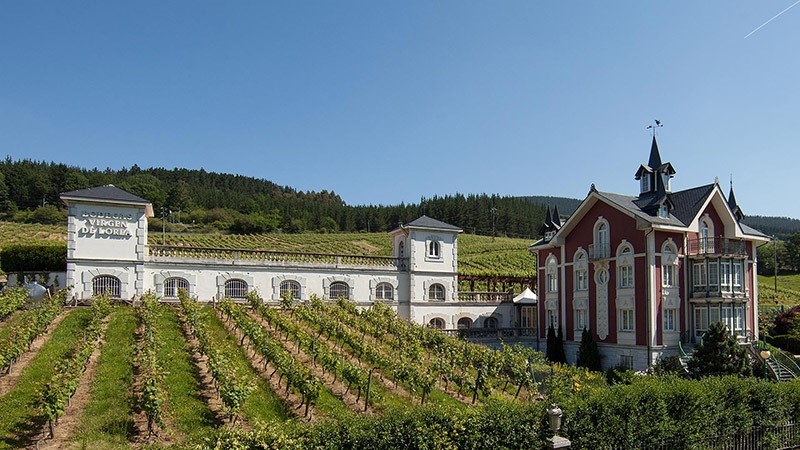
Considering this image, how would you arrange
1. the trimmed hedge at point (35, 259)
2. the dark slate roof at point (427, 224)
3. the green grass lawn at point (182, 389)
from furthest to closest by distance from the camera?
the dark slate roof at point (427, 224)
the trimmed hedge at point (35, 259)
the green grass lawn at point (182, 389)

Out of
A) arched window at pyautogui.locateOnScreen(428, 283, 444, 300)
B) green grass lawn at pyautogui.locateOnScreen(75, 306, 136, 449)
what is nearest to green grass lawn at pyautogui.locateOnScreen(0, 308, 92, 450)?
green grass lawn at pyautogui.locateOnScreen(75, 306, 136, 449)

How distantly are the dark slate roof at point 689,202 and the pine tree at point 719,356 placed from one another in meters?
5.70

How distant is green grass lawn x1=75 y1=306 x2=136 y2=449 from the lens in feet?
40.5

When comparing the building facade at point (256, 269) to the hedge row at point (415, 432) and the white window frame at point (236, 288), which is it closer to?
the white window frame at point (236, 288)

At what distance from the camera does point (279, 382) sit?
1714 cm

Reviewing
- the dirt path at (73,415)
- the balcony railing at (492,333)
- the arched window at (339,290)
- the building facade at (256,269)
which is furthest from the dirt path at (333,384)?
the balcony railing at (492,333)

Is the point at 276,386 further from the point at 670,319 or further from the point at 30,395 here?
the point at 670,319

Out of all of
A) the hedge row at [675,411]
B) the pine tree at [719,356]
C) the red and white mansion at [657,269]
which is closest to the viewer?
the hedge row at [675,411]

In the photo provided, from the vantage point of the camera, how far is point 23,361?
1673 centimetres

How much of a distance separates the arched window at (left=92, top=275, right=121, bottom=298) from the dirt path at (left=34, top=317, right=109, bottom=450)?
346 inches

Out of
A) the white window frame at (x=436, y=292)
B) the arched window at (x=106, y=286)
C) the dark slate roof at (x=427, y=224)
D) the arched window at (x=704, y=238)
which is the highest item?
the dark slate roof at (x=427, y=224)

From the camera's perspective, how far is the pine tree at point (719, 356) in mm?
22375

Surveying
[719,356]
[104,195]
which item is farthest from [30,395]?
[719,356]

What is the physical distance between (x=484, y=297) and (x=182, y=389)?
72.3ft
